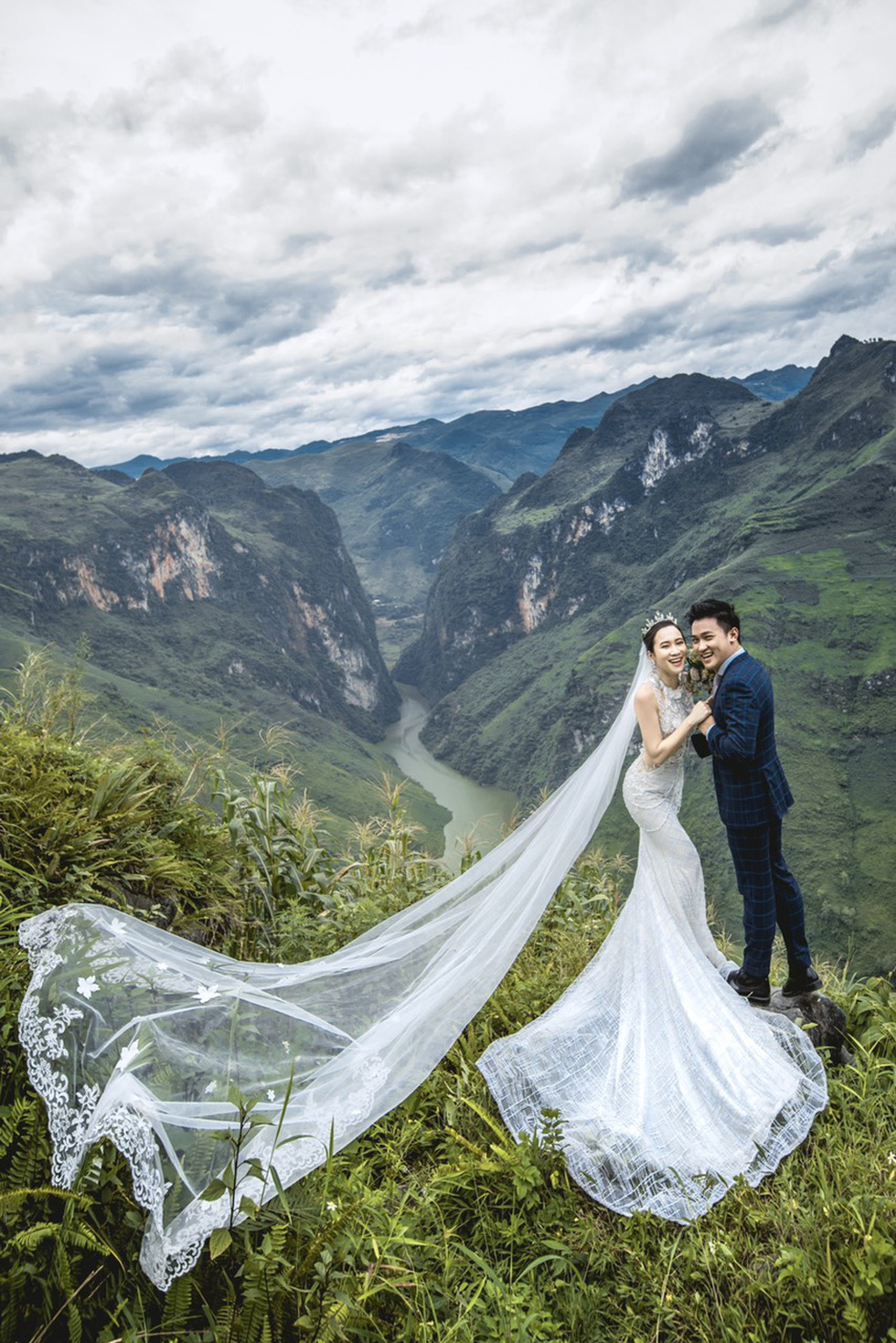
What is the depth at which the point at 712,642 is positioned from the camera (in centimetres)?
373

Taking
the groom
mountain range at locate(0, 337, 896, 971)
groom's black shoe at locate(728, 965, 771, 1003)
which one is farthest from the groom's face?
mountain range at locate(0, 337, 896, 971)

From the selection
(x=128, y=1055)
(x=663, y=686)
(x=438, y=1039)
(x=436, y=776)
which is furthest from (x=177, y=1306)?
(x=436, y=776)

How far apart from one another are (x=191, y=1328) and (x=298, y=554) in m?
163

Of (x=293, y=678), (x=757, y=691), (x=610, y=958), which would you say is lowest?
(x=293, y=678)

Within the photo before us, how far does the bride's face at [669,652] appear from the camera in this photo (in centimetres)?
394

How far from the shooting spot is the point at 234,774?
18.7 feet

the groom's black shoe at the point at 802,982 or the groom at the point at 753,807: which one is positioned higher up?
the groom at the point at 753,807

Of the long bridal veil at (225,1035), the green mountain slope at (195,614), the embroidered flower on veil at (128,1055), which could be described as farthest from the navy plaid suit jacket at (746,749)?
the green mountain slope at (195,614)

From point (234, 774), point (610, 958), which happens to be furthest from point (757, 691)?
point (234, 774)

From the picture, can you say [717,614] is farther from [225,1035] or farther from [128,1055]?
[128,1055]

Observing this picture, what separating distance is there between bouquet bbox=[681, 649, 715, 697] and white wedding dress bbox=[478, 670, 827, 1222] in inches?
3.0

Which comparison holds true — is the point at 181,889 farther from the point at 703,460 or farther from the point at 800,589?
the point at 703,460

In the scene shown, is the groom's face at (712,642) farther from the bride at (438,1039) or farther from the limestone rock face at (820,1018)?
the limestone rock face at (820,1018)

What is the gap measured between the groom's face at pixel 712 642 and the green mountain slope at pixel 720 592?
1558 inches
